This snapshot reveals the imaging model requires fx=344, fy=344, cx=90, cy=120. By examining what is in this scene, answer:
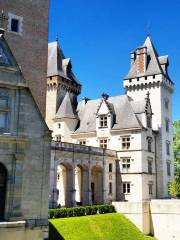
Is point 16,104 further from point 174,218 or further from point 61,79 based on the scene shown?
point 61,79

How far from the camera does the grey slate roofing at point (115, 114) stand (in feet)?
144

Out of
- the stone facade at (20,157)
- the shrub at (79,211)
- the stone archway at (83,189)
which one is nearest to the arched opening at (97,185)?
the stone archway at (83,189)

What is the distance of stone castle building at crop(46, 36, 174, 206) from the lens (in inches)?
1542

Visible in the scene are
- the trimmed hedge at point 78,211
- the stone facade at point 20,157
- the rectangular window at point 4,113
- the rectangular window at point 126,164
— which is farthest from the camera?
the rectangular window at point 126,164

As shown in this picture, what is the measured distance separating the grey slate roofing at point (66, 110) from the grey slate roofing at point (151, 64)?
9364 mm

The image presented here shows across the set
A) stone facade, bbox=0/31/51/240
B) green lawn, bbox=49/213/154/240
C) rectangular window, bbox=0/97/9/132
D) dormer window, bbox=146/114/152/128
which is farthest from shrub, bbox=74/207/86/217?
rectangular window, bbox=0/97/9/132

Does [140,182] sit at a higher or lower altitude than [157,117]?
lower

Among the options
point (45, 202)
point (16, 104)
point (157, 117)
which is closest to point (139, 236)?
point (157, 117)

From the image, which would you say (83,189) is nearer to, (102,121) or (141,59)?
(102,121)

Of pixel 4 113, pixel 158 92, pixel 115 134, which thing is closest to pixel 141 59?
pixel 158 92

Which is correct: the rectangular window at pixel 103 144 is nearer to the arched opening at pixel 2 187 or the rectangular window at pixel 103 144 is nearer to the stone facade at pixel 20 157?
the stone facade at pixel 20 157

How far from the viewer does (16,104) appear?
1658 centimetres

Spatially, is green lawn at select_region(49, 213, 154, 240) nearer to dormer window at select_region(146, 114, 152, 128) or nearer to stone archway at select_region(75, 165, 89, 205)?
stone archway at select_region(75, 165, 89, 205)

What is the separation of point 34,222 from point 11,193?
69.6 inches
